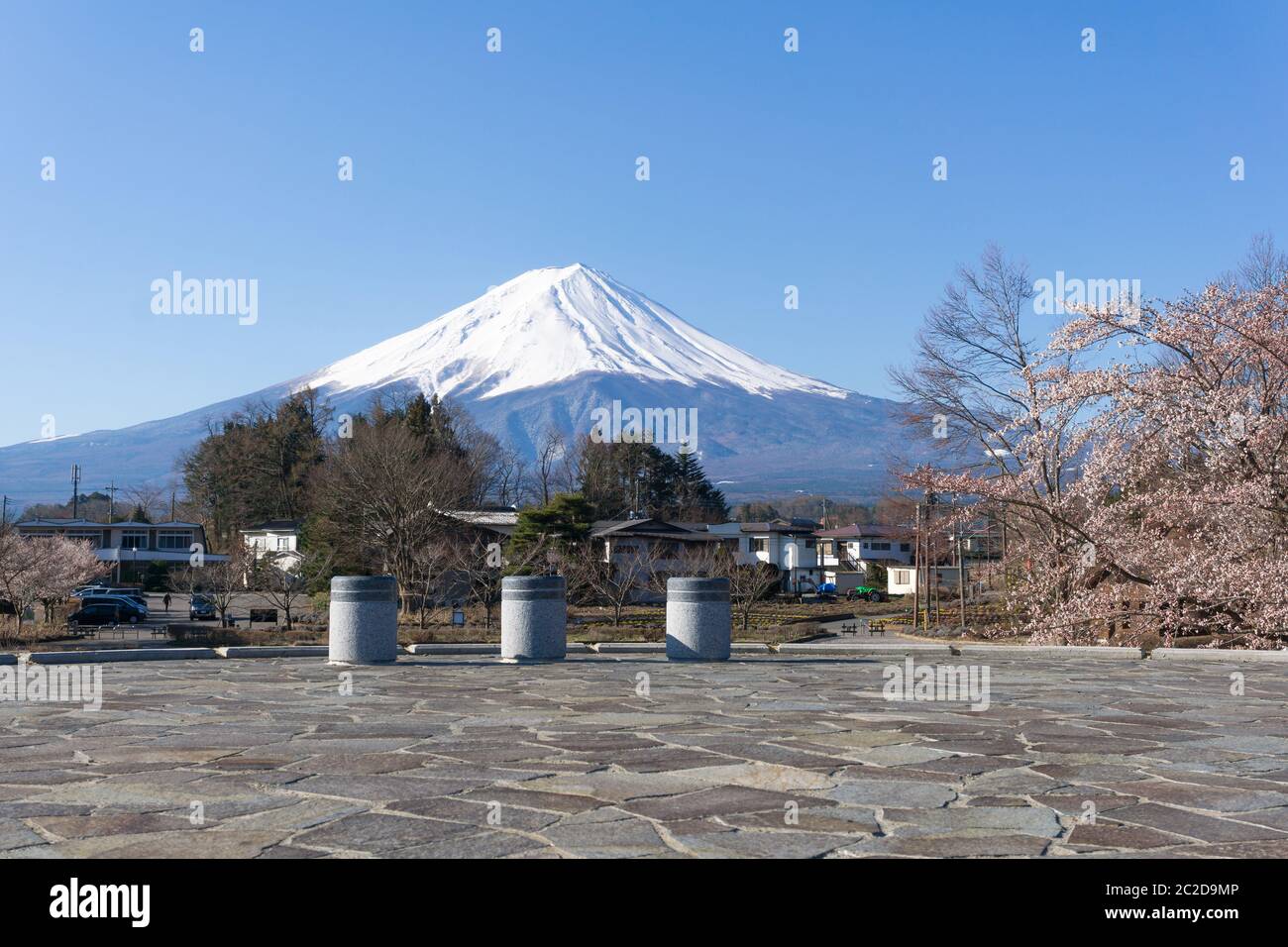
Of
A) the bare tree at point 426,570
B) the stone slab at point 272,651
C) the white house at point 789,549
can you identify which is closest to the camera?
the stone slab at point 272,651

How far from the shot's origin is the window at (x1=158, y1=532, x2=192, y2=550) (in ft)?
284

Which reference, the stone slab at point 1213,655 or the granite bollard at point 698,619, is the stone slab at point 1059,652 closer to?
the stone slab at point 1213,655

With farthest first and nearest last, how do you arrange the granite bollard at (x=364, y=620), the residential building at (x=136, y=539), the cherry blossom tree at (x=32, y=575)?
1. the residential building at (x=136, y=539)
2. the cherry blossom tree at (x=32, y=575)
3. the granite bollard at (x=364, y=620)

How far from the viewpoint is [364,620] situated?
14242 millimetres

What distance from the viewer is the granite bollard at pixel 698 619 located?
1498 cm

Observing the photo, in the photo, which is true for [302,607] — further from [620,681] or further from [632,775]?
[632,775]

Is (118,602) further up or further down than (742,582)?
further down

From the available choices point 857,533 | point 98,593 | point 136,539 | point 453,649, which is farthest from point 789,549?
point 453,649

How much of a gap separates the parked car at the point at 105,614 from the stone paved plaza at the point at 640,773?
121ft

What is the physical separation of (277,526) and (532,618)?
205 ft

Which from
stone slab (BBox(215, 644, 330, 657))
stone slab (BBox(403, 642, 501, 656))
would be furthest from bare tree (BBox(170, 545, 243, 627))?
stone slab (BBox(403, 642, 501, 656))

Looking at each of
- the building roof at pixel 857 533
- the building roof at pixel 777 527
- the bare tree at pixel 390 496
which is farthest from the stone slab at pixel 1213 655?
the building roof at pixel 857 533

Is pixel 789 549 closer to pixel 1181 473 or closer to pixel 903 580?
pixel 903 580
